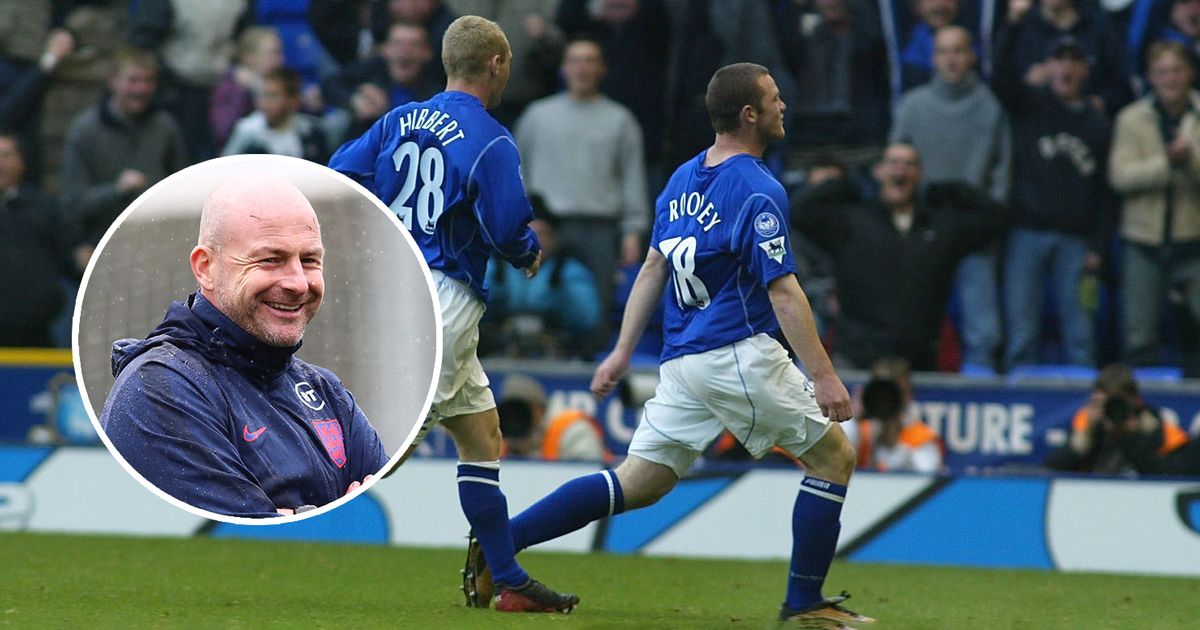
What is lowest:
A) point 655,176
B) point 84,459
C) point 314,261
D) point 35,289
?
point 84,459

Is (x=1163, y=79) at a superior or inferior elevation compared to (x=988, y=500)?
superior

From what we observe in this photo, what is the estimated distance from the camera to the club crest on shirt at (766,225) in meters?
6.00

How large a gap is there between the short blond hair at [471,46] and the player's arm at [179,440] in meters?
3.20

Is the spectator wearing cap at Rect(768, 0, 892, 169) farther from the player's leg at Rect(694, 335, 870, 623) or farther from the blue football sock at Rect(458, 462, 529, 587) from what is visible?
the blue football sock at Rect(458, 462, 529, 587)

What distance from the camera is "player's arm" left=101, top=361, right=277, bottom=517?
2992mm

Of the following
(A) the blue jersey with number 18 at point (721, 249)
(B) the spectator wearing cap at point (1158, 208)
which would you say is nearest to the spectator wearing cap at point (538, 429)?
(B) the spectator wearing cap at point (1158, 208)

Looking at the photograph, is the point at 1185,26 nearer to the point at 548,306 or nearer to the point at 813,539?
the point at 548,306

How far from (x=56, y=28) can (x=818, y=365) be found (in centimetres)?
880

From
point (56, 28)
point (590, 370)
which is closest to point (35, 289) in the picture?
point (56, 28)

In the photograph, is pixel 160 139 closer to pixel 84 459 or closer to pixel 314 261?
pixel 84 459

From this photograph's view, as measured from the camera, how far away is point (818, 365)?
5.95 meters

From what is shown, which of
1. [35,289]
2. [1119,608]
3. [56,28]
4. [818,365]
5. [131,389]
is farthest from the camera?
[56,28]

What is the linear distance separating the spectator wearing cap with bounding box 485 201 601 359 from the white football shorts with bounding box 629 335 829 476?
5042 millimetres

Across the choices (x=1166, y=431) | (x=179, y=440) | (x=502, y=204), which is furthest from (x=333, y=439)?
(x=1166, y=431)
